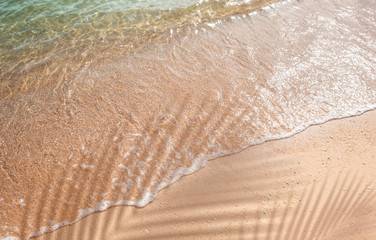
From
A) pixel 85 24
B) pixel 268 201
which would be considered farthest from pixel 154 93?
pixel 85 24

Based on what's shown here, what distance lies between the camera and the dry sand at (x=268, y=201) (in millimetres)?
2381

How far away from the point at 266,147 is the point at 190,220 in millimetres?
1314

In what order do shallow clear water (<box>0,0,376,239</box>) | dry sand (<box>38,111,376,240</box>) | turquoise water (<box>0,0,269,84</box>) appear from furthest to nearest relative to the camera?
turquoise water (<box>0,0,269,84</box>)
shallow clear water (<box>0,0,376,239</box>)
dry sand (<box>38,111,376,240</box>)

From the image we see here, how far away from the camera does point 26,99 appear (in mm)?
4129

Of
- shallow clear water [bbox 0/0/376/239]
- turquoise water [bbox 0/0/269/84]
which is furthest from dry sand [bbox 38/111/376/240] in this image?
turquoise water [bbox 0/0/269/84]

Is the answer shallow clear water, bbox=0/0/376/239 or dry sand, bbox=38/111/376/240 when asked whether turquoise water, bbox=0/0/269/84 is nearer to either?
shallow clear water, bbox=0/0/376/239

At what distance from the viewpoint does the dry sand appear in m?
2.38

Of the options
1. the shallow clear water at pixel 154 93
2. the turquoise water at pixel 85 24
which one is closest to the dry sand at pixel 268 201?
the shallow clear water at pixel 154 93

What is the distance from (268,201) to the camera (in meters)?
2.59

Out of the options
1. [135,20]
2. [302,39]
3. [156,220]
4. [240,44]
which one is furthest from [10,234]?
[302,39]

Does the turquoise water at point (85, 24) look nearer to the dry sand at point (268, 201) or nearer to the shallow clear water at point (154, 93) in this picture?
the shallow clear water at point (154, 93)

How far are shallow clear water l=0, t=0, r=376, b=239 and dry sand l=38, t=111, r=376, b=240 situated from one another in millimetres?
183

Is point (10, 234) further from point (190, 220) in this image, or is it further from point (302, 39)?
point (302, 39)

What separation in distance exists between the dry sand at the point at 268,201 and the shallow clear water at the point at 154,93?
183mm
